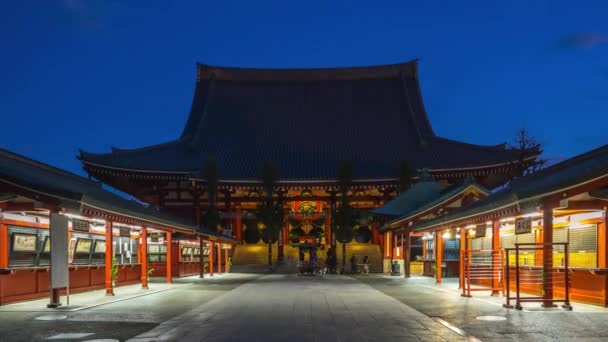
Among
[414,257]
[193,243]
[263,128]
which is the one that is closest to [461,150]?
[414,257]

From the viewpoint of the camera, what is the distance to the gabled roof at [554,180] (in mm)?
15750

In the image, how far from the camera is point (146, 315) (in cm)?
1560

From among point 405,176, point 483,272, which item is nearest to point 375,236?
point 405,176

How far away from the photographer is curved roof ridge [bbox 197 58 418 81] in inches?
2512

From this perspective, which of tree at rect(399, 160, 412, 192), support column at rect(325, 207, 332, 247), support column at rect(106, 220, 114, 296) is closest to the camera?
support column at rect(106, 220, 114, 296)

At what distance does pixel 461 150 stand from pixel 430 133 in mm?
5178

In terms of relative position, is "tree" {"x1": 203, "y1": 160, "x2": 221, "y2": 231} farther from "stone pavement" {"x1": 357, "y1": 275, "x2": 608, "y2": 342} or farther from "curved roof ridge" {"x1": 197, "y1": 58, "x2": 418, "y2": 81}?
"stone pavement" {"x1": 357, "y1": 275, "x2": 608, "y2": 342}

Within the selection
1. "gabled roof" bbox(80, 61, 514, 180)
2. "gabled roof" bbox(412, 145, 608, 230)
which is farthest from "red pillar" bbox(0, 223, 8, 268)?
"gabled roof" bbox(80, 61, 514, 180)

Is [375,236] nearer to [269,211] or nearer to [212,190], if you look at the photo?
[269,211]

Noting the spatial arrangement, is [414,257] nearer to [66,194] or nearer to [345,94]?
[345,94]

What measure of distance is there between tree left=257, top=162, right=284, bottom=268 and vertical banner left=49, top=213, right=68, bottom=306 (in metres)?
30.6

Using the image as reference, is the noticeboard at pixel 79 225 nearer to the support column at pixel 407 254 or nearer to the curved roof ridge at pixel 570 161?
the curved roof ridge at pixel 570 161

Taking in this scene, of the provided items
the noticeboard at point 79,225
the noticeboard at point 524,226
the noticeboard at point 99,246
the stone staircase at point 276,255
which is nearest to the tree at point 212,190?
the stone staircase at point 276,255

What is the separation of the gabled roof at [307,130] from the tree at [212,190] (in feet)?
6.25
